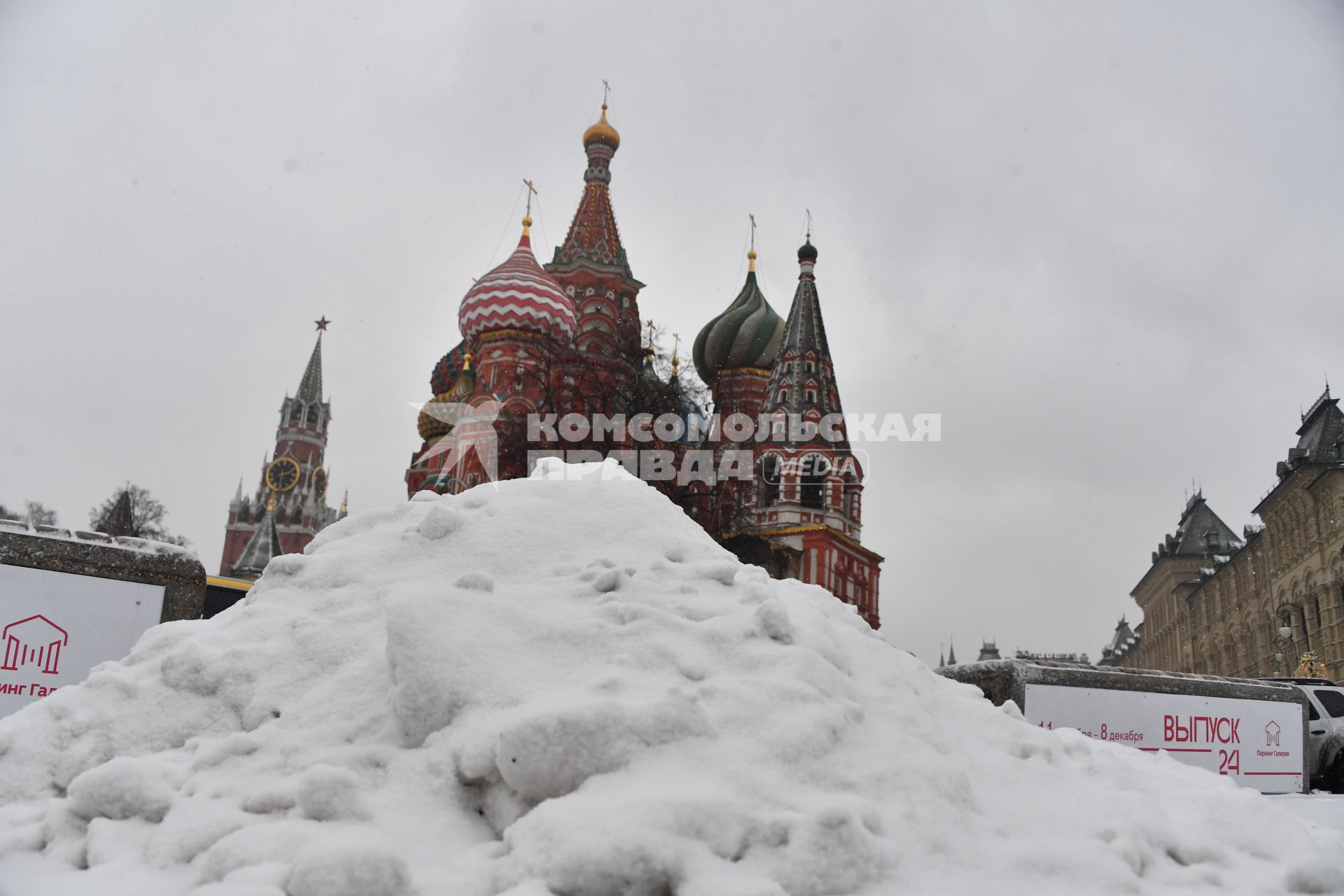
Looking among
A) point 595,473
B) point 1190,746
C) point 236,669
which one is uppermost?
point 595,473

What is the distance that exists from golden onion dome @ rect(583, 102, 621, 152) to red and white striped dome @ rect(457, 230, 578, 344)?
34.3ft

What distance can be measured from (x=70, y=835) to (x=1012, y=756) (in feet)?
10.7

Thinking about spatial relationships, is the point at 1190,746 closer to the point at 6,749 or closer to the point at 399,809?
the point at 399,809

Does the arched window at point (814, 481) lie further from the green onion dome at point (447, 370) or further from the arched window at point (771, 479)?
the green onion dome at point (447, 370)

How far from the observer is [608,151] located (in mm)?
39219

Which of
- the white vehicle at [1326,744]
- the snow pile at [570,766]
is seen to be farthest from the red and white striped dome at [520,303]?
the snow pile at [570,766]

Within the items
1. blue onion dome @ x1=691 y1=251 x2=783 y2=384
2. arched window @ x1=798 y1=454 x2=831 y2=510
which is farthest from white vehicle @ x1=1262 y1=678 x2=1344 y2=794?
blue onion dome @ x1=691 y1=251 x2=783 y2=384

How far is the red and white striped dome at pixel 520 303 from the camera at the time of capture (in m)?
29.8

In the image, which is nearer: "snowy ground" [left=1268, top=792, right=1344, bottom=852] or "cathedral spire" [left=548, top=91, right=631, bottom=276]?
"snowy ground" [left=1268, top=792, right=1344, bottom=852]

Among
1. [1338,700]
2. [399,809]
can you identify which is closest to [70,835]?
[399,809]

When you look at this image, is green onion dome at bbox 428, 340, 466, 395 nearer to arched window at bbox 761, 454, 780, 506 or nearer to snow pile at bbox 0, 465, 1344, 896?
arched window at bbox 761, 454, 780, 506

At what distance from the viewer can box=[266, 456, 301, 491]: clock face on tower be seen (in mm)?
73938

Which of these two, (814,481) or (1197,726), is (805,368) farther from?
(1197,726)

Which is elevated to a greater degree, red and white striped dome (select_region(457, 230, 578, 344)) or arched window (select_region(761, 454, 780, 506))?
red and white striped dome (select_region(457, 230, 578, 344))
